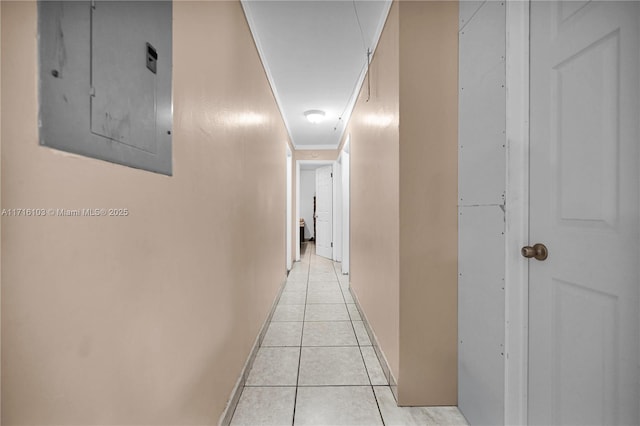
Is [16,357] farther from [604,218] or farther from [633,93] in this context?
[633,93]

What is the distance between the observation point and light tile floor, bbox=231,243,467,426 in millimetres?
1476

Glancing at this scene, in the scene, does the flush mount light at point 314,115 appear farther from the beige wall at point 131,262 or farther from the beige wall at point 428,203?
the beige wall at point 428,203

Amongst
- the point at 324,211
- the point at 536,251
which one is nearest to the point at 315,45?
the point at 536,251

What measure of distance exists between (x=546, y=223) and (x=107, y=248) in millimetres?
1383

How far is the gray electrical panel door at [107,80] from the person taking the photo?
50cm

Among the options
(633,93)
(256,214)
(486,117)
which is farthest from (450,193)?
(256,214)

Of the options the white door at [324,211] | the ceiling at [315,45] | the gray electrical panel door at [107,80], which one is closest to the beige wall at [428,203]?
the ceiling at [315,45]

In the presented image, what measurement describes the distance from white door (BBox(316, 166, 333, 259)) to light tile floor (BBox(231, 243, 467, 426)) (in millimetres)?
3132

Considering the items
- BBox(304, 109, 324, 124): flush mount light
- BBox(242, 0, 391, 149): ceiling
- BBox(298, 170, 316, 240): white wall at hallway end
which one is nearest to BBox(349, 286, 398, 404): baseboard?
BBox(242, 0, 391, 149): ceiling

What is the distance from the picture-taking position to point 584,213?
0.90m

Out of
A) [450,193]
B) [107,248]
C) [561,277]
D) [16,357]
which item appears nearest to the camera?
[16,357]

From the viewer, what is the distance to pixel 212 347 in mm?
1252
